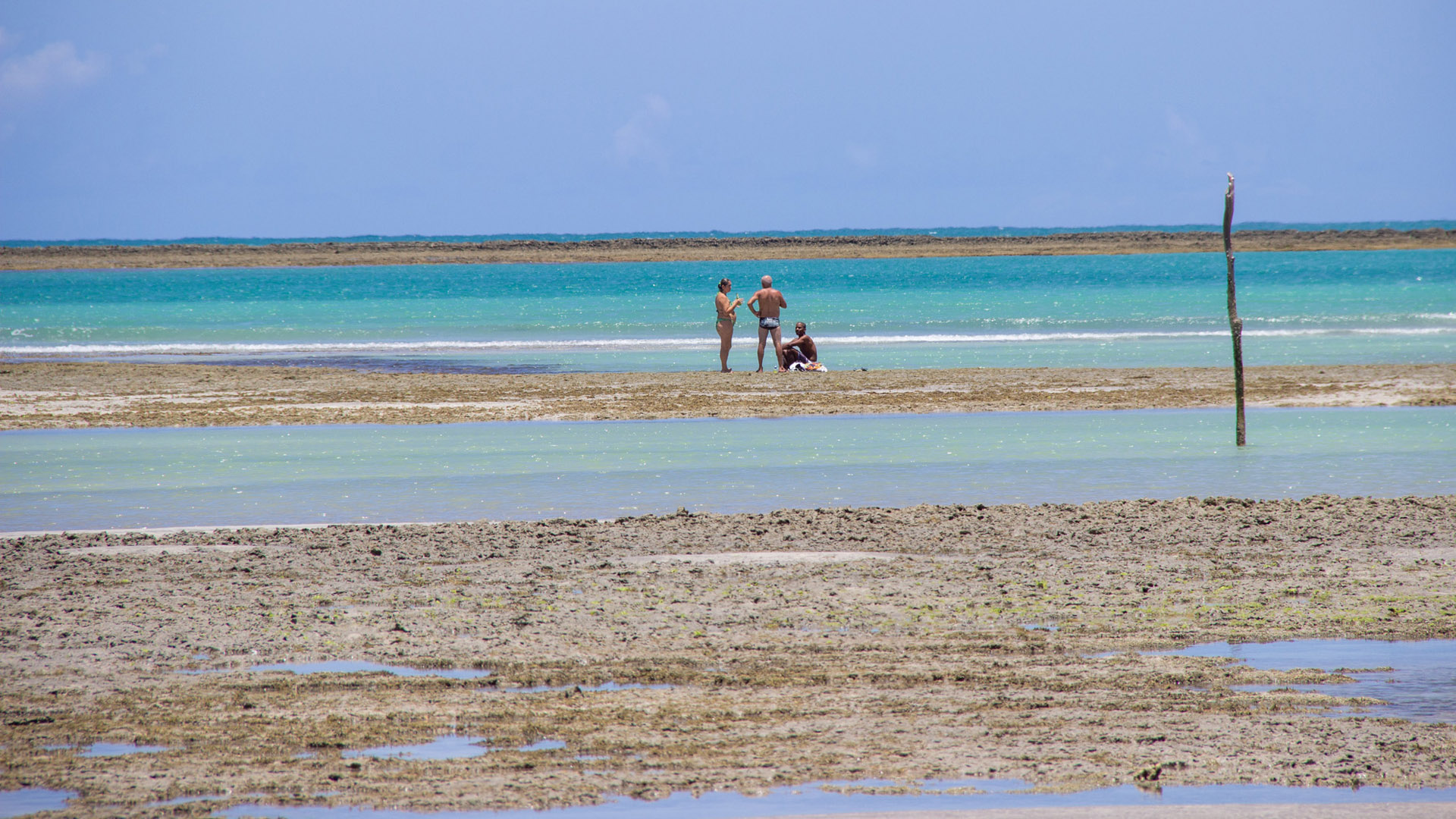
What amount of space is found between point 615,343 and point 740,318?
22.2ft

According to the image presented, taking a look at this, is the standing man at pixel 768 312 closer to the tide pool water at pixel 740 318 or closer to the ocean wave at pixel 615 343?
the tide pool water at pixel 740 318

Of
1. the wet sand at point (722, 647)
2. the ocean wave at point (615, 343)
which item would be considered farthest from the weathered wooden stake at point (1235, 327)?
the ocean wave at point (615, 343)

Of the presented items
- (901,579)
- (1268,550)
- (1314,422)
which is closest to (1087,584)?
(901,579)

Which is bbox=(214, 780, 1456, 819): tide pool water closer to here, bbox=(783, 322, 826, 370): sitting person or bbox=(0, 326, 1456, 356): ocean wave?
bbox=(783, 322, 826, 370): sitting person

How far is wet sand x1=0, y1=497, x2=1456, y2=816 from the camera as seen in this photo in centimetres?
464

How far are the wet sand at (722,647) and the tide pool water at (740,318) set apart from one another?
597 inches

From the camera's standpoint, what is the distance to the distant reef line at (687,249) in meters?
95.9

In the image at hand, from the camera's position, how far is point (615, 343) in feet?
99.9

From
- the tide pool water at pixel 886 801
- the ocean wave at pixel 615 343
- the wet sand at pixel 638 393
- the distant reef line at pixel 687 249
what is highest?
the distant reef line at pixel 687 249

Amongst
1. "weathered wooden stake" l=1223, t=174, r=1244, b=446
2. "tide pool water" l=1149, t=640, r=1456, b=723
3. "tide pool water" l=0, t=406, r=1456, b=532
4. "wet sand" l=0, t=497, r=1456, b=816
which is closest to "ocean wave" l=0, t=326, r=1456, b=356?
"tide pool water" l=0, t=406, r=1456, b=532

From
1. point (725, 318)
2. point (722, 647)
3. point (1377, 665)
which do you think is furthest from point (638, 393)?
point (1377, 665)

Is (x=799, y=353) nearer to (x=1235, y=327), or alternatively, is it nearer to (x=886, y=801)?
(x=1235, y=327)

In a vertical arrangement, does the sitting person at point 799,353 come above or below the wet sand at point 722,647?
above

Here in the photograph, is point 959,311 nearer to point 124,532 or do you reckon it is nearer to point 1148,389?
point 1148,389
